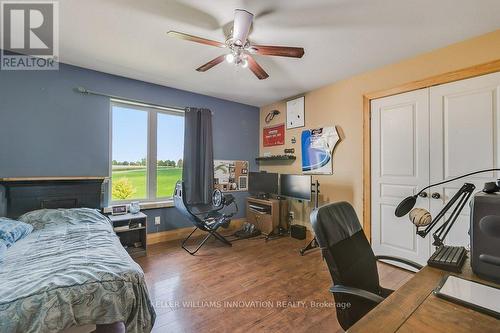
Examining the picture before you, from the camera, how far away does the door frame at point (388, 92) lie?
2088 millimetres

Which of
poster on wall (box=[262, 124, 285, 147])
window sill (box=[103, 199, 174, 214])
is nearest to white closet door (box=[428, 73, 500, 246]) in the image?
poster on wall (box=[262, 124, 285, 147])

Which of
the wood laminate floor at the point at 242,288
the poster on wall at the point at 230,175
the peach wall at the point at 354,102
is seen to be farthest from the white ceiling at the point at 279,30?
the wood laminate floor at the point at 242,288

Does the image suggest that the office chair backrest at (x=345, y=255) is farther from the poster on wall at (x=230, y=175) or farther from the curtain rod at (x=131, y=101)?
the curtain rod at (x=131, y=101)

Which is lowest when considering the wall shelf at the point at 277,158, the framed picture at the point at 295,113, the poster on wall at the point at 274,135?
the wall shelf at the point at 277,158

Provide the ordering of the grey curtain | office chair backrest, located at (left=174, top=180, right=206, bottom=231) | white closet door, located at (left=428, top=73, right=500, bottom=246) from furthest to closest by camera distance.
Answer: the grey curtain
office chair backrest, located at (left=174, top=180, right=206, bottom=231)
white closet door, located at (left=428, top=73, right=500, bottom=246)

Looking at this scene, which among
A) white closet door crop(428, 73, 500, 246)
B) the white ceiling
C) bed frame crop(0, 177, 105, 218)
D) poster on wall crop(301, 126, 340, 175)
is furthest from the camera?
poster on wall crop(301, 126, 340, 175)

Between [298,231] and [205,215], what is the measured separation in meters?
1.53

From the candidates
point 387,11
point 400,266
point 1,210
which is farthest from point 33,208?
point 400,266

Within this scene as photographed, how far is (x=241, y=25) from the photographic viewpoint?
1.75 meters

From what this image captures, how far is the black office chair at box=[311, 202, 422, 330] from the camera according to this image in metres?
1.05

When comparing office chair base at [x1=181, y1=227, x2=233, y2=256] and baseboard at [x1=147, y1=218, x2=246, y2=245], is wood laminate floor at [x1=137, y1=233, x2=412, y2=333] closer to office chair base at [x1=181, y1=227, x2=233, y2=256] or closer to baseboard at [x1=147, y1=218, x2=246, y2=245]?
office chair base at [x1=181, y1=227, x2=233, y2=256]

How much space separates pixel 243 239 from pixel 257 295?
5.16ft

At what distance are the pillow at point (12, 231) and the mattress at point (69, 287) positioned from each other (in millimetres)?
73

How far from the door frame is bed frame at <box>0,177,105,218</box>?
138 inches
